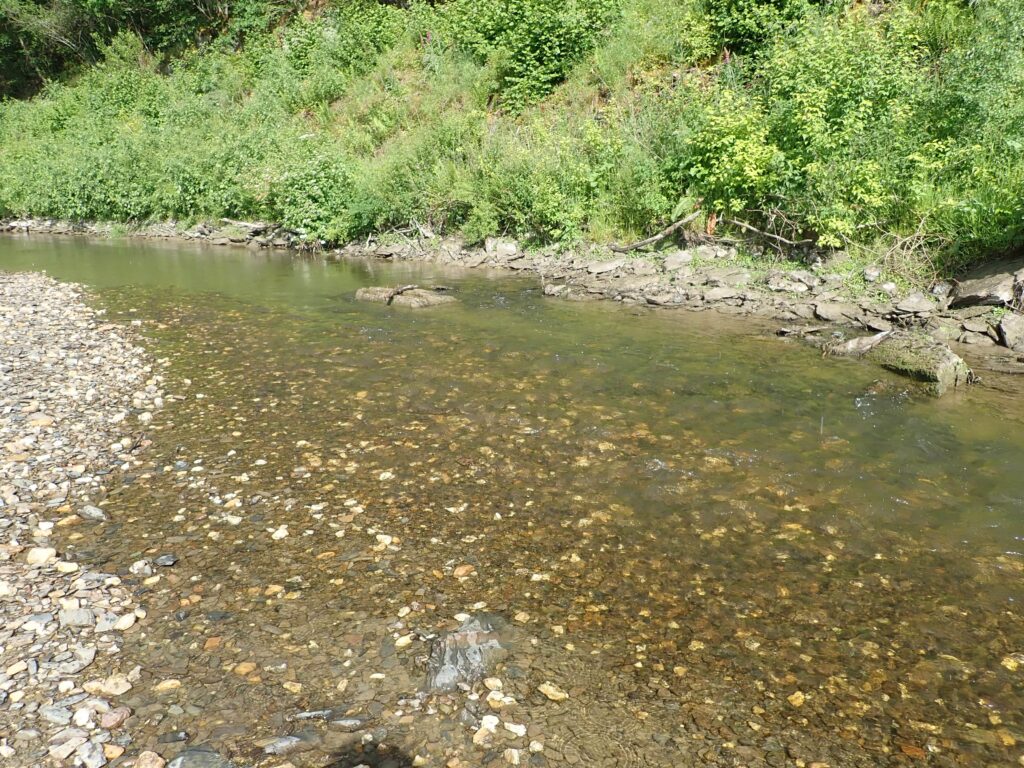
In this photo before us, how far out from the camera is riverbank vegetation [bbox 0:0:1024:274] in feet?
44.7

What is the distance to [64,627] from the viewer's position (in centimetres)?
453

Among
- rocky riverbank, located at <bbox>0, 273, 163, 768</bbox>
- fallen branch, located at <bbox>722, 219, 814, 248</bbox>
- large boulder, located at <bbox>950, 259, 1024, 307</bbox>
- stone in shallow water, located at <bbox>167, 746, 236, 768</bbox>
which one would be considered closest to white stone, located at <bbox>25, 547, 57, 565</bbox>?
rocky riverbank, located at <bbox>0, 273, 163, 768</bbox>

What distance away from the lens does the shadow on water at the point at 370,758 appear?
3617 mm

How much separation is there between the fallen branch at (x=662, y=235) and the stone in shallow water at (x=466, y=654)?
12.9 meters

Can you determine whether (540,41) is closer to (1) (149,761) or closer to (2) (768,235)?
(2) (768,235)

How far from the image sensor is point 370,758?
3.66 m

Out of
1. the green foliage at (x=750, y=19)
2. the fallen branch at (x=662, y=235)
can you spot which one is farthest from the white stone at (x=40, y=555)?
the green foliage at (x=750, y=19)

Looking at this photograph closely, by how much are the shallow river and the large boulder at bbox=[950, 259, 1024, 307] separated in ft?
9.46

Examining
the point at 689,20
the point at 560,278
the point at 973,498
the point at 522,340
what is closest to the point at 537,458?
the point at 973,498

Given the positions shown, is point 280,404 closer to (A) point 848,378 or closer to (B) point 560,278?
(A) point 848,378

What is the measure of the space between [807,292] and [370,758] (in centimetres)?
1183

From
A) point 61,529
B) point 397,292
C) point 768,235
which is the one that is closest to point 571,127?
point 768,235

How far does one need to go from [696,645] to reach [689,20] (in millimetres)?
21729

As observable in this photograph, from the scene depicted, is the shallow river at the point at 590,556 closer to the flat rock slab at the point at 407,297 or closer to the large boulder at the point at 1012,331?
the large boulder at the point at 1012,331
